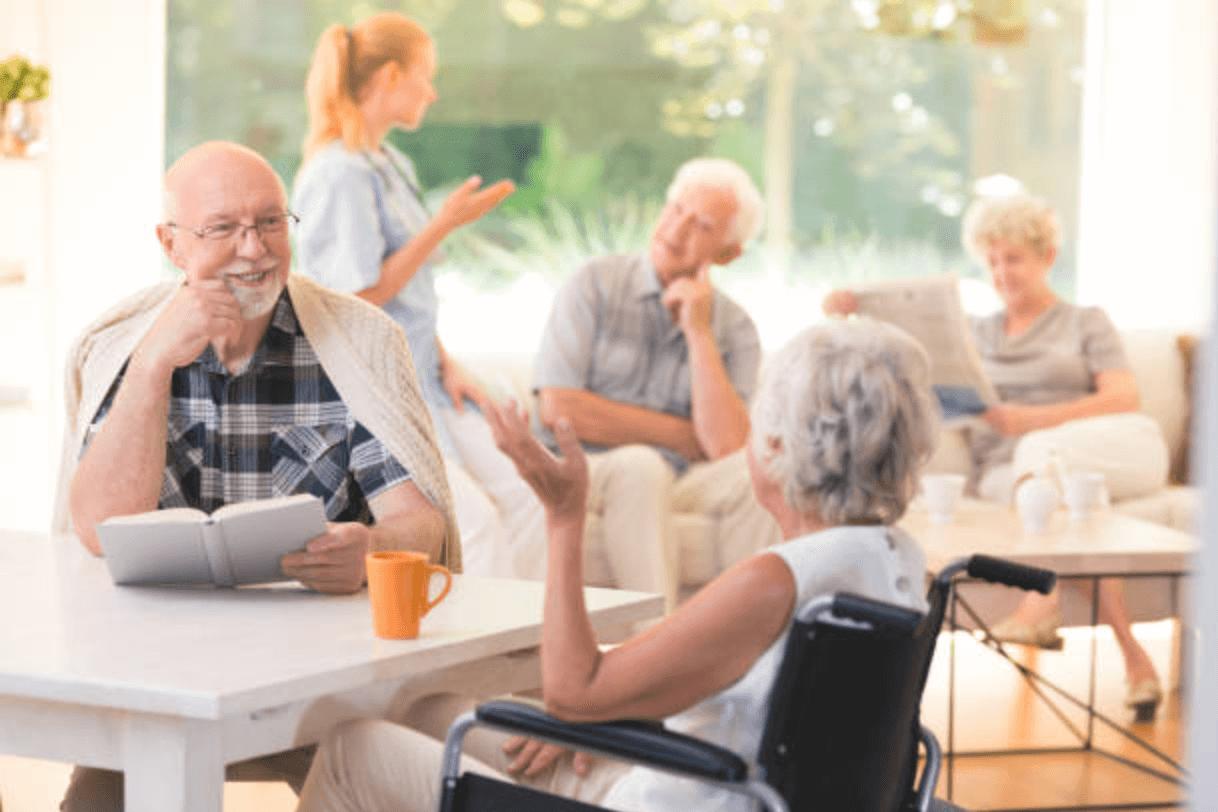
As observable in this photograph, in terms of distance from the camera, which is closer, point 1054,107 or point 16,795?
point 16,795

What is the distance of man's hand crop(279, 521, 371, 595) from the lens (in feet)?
6.36

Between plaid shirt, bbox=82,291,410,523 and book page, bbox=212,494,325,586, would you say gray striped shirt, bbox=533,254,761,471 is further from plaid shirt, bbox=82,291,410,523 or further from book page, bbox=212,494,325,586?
book page, bbox=212,494,325,586

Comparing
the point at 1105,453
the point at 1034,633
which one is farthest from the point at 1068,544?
the point at 1105,453

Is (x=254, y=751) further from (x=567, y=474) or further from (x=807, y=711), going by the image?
(x=807, y=711)

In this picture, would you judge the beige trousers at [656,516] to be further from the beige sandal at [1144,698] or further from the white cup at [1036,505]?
the beige sandal at [1144,698]

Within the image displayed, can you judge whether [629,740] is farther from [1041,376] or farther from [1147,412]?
[1147,412]

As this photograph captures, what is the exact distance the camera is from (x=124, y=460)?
7.11 ft

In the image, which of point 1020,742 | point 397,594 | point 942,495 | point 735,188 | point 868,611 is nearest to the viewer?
point 868,611

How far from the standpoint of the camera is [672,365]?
14.2 feet

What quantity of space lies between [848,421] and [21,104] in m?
3.80

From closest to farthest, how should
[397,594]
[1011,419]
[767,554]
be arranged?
[767,554] < [397,594] < [1011,419]

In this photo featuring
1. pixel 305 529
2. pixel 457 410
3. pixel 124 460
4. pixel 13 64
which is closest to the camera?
pixel 305 529

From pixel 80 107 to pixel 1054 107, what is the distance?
312 cm

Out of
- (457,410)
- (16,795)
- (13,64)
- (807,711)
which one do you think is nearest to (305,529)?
(807,711)
